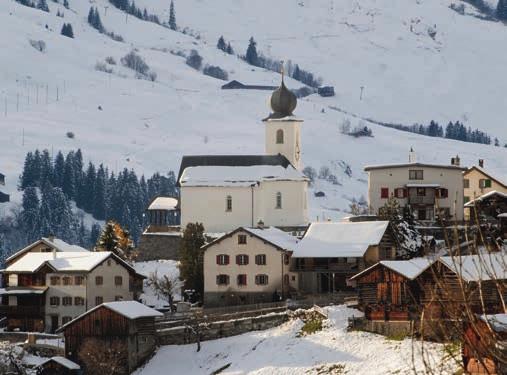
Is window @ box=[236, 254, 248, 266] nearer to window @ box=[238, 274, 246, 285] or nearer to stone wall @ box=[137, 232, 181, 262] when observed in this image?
window @ box=[238, 274, 246, 285]

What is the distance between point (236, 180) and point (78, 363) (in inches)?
1176

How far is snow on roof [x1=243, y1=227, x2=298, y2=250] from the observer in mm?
85062

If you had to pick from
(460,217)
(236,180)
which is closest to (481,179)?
(460,217)

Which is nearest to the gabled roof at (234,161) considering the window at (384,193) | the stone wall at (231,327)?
the window at (384,193)

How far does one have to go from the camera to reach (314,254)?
82125mm

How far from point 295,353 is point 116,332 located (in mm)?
10133

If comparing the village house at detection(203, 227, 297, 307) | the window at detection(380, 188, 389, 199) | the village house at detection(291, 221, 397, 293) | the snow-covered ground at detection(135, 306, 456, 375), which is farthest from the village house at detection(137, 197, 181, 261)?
the snow-covered ground at detection(135, 306, 456, 375)

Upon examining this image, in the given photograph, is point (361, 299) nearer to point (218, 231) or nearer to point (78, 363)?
point (78, 363)

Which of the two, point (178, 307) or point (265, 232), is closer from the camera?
point (178, 307)

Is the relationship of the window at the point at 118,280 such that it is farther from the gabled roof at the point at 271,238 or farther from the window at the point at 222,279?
the window at the point at 222,279

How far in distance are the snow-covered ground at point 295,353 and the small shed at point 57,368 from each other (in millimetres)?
3163

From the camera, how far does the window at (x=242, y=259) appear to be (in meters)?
85.3

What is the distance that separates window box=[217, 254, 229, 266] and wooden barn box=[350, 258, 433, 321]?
15.2 m

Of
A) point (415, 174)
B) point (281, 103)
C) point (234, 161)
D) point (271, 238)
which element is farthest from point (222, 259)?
point (281, 103)
